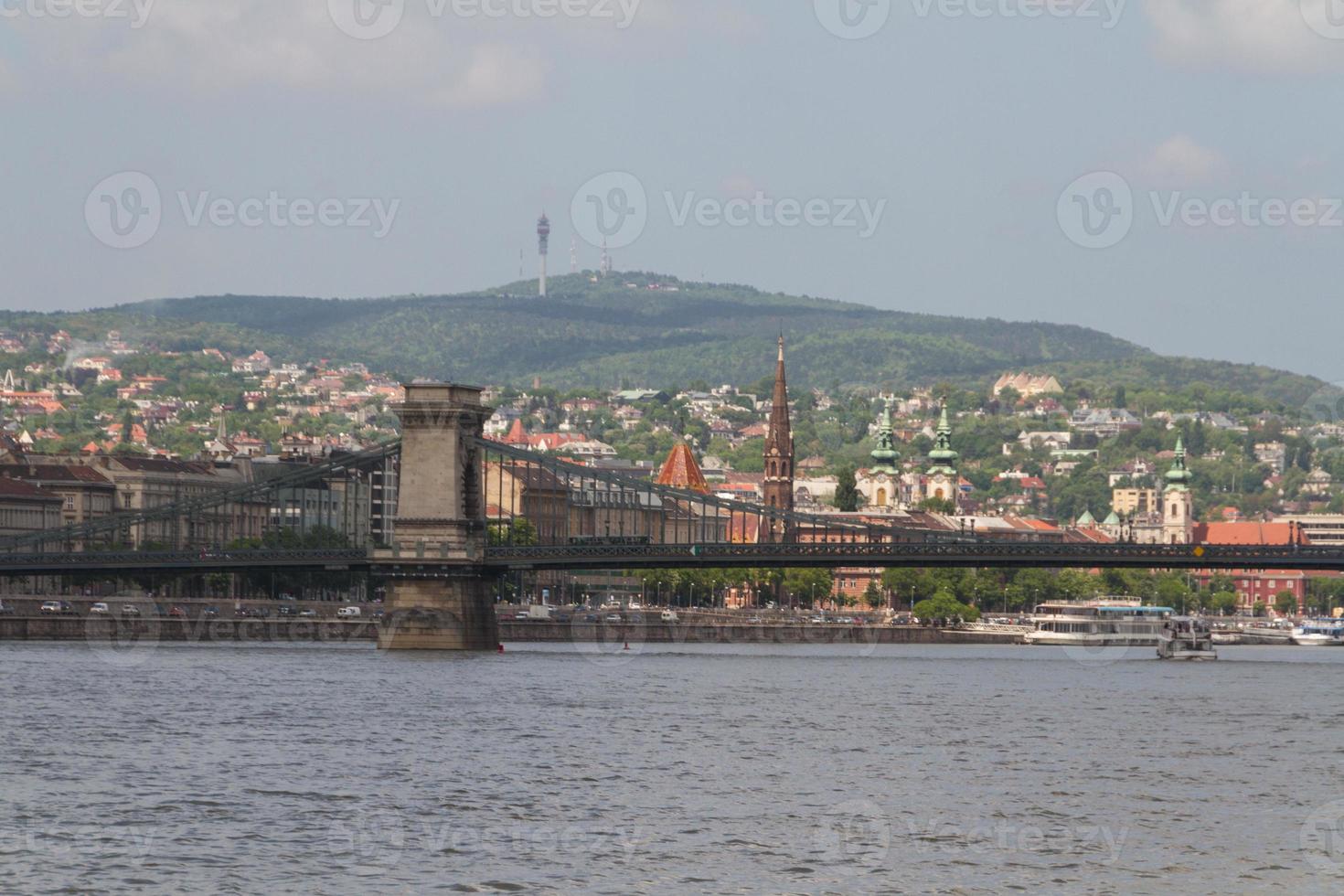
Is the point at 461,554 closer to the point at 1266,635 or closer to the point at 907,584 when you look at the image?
the point at 907,584

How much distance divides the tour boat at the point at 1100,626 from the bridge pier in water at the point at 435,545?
60843mm

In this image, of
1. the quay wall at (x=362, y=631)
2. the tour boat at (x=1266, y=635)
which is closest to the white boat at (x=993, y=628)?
the quay wall at (x=362, y=631)

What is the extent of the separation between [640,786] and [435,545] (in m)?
39.2

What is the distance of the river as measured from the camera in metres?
32.7

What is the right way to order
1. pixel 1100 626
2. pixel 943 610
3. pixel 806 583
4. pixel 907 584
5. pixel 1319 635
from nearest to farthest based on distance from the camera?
pixel 1100 626 < pixel 943 610 < pixel 806 583 < pixel 1319 635 < pixel 907 584

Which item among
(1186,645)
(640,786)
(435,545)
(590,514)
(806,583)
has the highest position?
(590,514)

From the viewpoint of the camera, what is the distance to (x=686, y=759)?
45.7 meters

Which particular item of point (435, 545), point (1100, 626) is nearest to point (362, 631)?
point (435, 545)

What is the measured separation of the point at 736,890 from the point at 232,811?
322 inches

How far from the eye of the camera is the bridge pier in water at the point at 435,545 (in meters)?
79.8

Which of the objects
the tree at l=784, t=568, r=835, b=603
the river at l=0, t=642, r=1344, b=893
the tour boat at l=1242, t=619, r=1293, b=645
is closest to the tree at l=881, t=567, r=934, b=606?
the tree at l=784, t=568, r=835, b=603

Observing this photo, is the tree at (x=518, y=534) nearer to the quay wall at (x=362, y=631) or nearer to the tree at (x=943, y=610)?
the quay wall at (x=362, y=631)

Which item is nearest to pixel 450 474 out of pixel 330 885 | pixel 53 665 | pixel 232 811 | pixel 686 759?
pixel 53 665

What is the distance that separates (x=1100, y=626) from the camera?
146000 mm
